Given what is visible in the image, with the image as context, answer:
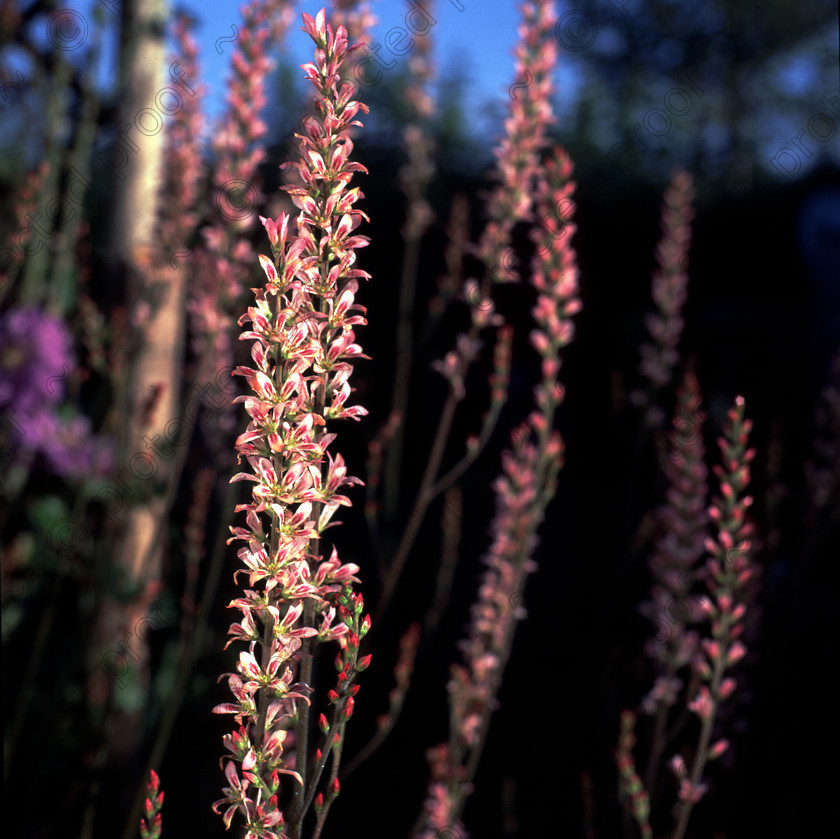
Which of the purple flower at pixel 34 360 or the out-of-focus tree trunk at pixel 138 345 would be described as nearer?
the out-of-focus tree trunk at pixel 138 345

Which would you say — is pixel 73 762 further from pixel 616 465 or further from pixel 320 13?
pixel 616 465

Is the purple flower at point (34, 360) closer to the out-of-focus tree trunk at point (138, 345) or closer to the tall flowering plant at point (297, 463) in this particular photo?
the out-of-focus tree trunk at point (138, 345)

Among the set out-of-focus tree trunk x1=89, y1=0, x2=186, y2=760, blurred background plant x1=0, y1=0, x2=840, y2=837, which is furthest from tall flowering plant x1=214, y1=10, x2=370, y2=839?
out-of-focus tree trunk x1=89, y1=0, x2=186, y2=760

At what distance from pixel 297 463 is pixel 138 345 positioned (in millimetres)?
1744

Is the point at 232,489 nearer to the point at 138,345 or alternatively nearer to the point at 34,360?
the point at 138,345

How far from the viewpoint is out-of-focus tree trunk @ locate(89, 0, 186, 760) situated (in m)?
2.42

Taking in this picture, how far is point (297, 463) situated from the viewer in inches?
29.0

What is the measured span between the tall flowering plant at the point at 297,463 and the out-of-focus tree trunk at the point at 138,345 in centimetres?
150

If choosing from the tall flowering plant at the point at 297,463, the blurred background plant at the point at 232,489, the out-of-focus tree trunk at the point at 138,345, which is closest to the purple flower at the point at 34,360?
the blurred background plant at the point at 232,489

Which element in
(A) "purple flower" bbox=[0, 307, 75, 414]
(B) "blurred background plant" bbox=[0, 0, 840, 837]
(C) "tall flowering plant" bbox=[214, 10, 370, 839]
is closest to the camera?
(C) "tall flowering plant" bbox=[214, 10, 370, 839]

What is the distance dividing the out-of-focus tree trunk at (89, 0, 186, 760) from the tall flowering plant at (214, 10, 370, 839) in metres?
1.50

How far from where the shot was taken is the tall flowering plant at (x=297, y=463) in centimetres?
73

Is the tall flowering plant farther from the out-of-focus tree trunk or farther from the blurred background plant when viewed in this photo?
the out-of-focus tree trunk

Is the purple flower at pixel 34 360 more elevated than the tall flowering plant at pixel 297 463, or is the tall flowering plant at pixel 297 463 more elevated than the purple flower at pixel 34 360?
the purple flower at pixel 34 360
